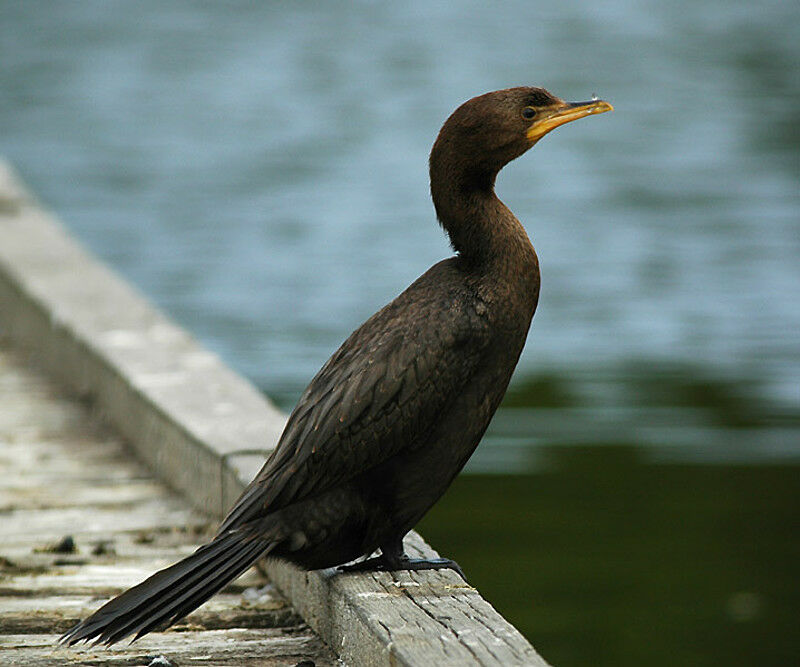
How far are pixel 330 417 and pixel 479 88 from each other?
11.3m

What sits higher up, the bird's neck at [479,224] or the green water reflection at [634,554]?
the bird's neck at [479,224]

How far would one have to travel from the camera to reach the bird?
2.87 m

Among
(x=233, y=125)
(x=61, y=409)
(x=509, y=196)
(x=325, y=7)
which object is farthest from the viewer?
(x=325, y=7)

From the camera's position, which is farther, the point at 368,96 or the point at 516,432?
the point at 368,96

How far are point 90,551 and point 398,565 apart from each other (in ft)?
2.94

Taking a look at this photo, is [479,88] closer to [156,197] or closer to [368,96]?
[368,96]

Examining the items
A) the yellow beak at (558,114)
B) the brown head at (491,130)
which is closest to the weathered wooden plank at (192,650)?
the brown head at (491,130)

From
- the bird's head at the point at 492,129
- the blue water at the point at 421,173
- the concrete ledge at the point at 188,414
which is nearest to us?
the concrete ledge at the point at 188,414

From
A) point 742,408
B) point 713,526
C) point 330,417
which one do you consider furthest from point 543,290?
point 330,417

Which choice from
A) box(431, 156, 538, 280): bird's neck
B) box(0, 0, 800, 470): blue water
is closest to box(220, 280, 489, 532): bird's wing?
box(431, 156, 538, 280): bird's neck

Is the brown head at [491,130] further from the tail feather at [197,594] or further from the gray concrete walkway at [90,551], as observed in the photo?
the gray concrete walkway at [90,551]

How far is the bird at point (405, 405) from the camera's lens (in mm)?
2871

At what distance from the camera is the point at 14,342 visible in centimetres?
569

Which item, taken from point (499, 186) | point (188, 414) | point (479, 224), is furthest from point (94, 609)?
point (499, 186)
